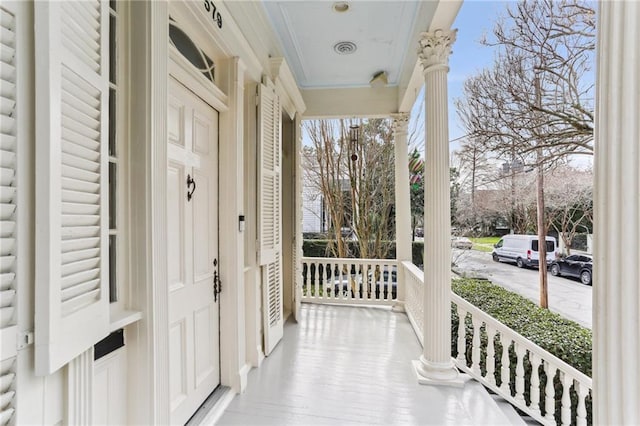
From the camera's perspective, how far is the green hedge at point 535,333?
2445 millimetres

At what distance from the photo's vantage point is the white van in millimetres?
2826

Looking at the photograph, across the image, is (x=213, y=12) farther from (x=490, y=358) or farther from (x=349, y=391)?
(x=490, y=358)

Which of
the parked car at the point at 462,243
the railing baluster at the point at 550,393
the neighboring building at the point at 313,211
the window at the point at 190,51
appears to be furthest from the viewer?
the neighboring building at the point at 313,211

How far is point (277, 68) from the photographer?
293 centimetres

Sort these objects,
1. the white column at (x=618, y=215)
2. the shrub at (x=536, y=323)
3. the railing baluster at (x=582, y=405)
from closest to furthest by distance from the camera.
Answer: the white column at (x=618, y=215)
the railing baluster at (x=582, y=405)
the shrub at (x=536, y=323)

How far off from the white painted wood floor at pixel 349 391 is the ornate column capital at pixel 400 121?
2874 millimetres

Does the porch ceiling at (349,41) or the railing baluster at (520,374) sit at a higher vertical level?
the porch ceiling at (349,41)

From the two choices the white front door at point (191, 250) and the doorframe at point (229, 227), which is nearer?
the white front door at point (191, 250)

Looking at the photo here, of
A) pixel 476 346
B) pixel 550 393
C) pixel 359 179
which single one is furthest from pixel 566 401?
pixel 359 179

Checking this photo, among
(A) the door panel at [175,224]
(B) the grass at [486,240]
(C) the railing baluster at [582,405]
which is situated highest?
(A) the door panel at [175,224]

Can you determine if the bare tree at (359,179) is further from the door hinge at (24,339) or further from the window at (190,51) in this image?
the door hinge at (24,339)

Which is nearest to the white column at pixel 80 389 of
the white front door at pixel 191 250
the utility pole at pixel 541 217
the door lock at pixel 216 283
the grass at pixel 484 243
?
the white front door at pixel 191 250

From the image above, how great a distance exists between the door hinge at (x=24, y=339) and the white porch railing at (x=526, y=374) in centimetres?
278

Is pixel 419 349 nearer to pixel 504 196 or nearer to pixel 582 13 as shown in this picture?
pixel 504 196
